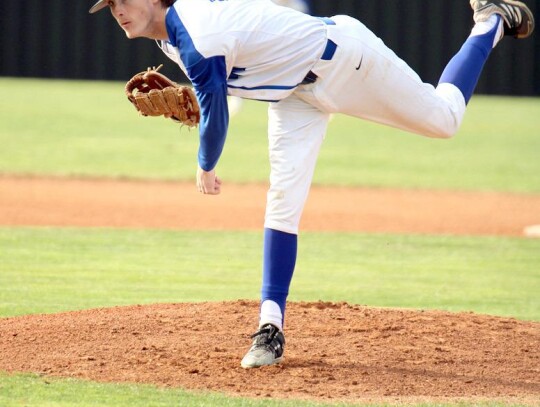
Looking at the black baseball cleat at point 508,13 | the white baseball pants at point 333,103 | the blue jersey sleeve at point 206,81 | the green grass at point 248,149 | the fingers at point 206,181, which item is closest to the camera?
the blue jersey sleeve at point 206,81

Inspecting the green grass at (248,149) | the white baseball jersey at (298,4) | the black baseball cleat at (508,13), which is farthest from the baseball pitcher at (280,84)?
the white baseball jersey at (298,4)

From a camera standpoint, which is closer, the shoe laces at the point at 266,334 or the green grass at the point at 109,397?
the green grass at the point at 109,397

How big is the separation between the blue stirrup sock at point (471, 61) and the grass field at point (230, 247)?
162 centimetres

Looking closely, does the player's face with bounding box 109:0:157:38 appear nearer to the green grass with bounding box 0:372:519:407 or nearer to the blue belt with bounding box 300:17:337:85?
the blue belt with bounding box 300:17:337:85

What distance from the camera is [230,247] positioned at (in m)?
7.62

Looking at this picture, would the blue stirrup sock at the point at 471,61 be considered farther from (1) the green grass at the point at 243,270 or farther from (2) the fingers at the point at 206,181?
(1) the green grass at the point at 243,270

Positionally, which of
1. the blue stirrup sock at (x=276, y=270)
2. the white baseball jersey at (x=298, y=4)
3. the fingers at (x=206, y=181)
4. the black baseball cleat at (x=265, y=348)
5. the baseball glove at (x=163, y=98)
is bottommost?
the white baseball jersey at (x=298, y=4)

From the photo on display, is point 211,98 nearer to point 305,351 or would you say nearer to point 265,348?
point 265,348

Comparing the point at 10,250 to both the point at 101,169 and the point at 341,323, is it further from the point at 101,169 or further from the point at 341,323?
the point at 101,169

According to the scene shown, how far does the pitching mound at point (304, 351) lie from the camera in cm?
378

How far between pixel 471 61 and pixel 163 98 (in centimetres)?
142

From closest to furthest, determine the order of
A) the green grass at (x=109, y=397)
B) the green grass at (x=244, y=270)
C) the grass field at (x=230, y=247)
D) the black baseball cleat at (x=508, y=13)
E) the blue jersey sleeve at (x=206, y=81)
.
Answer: the green grass at (x=109, y=397) → the blue jersey sleeve at (x=206, y=81) → the black baseball cleat at (x=508, y=13) → the grass field at (x=230, y=247) → the green grass at (x=244, y=270)

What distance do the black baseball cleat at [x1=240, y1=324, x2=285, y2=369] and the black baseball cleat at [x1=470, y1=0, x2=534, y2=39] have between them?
5.86 feet

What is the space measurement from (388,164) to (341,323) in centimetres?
845
